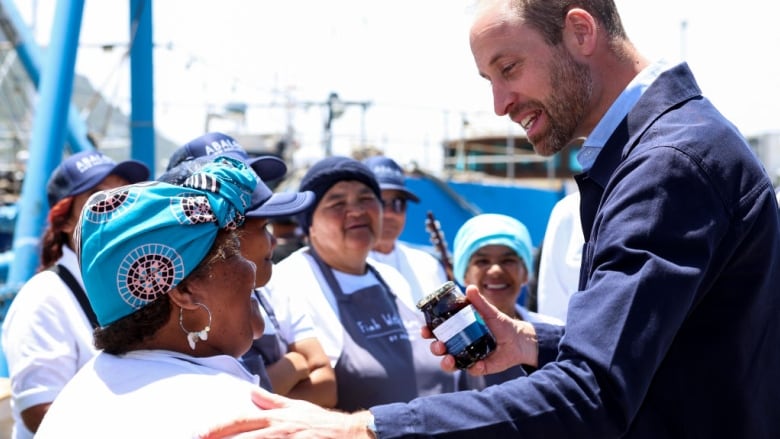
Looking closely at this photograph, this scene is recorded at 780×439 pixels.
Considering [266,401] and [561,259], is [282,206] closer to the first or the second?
[266,401]

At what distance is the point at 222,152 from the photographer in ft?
10.5

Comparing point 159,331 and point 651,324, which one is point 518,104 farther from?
point 159,331

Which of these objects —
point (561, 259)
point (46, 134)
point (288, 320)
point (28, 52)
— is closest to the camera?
point (288, 320)

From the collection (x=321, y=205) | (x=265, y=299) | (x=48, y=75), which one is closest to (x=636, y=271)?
(x=265, y=299)

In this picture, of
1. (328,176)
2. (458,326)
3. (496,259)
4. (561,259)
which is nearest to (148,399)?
(458,326)

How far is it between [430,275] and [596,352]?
9.88 feet

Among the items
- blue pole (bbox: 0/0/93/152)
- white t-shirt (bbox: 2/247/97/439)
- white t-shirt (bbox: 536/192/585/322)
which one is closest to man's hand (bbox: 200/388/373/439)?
white t-shirt (bbox: 2/247/97/439)

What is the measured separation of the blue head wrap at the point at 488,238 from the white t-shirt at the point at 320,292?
0.42 m

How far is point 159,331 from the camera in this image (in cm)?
173

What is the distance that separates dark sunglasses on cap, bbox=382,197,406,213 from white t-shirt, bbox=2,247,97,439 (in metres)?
2.62

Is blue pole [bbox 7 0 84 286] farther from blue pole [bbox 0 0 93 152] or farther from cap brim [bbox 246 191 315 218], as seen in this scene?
cap brim [bbox 246 191 315 218]

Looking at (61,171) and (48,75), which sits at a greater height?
(48,75)

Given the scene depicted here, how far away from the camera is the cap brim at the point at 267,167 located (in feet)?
10.5

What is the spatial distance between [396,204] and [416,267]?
0.82 m
